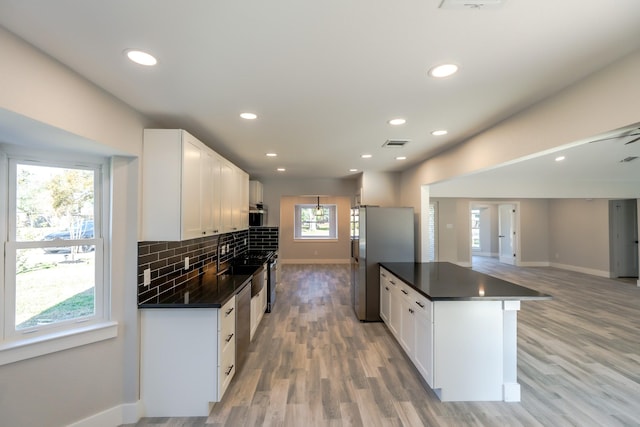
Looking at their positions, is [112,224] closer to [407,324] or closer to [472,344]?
[407,324]

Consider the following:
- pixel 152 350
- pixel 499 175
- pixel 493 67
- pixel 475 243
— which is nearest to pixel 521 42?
pixel 493 67

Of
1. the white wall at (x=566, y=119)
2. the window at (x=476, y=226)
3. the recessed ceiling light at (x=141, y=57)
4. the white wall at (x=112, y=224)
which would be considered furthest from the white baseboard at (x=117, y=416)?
the window at (x=476, y=226)

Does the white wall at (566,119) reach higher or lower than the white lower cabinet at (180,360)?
higher

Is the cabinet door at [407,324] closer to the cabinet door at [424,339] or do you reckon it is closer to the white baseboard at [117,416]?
the cabinet door at [424,339]

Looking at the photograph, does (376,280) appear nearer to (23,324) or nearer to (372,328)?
(372,328)

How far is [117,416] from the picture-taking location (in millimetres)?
2125

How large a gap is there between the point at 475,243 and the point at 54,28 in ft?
43.1

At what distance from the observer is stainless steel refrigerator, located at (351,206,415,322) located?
427 centimetres

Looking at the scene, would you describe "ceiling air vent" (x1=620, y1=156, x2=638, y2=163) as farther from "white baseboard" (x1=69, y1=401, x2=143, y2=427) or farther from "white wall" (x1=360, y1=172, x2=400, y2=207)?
"white baseboard" (x1=69, y1=401, x2=143, y2=427)

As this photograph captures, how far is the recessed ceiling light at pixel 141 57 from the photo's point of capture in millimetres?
1453

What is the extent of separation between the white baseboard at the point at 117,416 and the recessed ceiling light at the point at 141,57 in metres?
2.33

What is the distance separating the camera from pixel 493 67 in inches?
62.7

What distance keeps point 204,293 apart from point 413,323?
6.47 ft

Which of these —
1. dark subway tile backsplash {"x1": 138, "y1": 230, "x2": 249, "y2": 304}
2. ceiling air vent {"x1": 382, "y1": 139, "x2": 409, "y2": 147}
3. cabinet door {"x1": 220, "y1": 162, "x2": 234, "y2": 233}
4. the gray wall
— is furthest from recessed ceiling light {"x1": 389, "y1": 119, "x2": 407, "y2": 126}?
the gray wall
